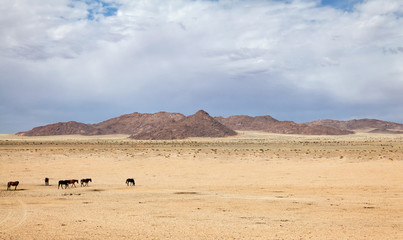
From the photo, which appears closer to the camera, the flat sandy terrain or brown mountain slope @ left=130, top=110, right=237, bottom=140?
the flat sandy terrain

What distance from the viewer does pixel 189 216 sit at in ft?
48.4

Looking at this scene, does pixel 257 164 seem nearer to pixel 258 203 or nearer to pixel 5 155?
pixel 258 203

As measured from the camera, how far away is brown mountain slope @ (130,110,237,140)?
145875 millimetres

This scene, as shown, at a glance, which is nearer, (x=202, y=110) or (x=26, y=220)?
(x=26, y=220)

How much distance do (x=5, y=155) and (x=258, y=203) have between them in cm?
3888

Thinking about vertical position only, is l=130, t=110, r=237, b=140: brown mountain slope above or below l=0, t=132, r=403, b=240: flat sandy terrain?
above

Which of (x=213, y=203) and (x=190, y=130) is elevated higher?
(x=190, y=130)

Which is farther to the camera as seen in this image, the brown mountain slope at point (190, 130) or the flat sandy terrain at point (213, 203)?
the brown mountain slope at point (190, 130)

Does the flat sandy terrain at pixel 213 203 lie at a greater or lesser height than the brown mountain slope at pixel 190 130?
lesser

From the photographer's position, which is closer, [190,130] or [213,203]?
[213,203]

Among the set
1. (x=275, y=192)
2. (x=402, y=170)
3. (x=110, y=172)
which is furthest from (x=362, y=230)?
(x=110, y=172)

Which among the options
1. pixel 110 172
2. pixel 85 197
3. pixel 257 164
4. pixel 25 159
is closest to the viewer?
pixel 85 197

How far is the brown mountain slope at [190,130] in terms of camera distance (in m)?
A: 146

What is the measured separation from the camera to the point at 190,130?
152250 millimetres
